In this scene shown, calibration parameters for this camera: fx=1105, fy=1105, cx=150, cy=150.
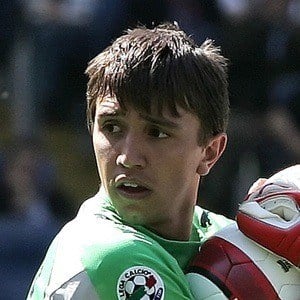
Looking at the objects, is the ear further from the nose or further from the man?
the nose

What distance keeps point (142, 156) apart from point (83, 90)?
12.6 ft

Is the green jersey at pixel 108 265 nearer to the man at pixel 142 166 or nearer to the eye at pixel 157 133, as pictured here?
the man at pixel 142 166

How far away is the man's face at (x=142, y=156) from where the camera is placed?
2.53 metres

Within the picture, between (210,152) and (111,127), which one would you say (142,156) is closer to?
(111,127)

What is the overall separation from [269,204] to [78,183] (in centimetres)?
383

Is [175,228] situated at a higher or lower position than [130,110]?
lower

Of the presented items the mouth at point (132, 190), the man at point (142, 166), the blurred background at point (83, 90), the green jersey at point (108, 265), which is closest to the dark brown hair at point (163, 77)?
the man at point (142, 166)

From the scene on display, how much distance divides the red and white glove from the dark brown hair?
21cm

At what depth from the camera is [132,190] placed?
2557mm

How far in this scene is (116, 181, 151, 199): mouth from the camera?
255 centimetres

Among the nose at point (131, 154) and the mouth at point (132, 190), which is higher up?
the nose at point (131, 154)

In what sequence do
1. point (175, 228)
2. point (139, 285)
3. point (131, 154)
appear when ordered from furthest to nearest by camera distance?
point (175, 228) → point (131, 154) → point (139, 285)

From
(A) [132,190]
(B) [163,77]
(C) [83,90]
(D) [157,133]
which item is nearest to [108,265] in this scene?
(A) [132,190]

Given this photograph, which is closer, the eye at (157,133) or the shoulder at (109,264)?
the shoulder at (109,264)
